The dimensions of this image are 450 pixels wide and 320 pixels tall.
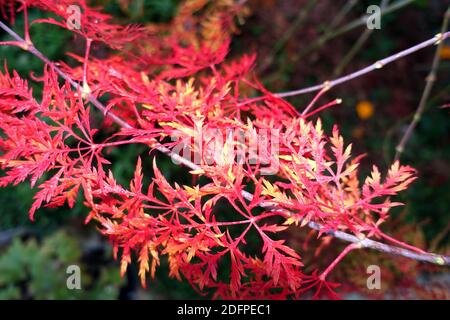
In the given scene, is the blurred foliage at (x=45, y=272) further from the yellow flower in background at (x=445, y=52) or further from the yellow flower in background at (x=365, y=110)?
the yellow flower in background at (x=445, y=52)

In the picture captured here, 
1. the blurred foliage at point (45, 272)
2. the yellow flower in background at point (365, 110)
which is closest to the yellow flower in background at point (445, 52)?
the yellow flower in background at point (365, 110)

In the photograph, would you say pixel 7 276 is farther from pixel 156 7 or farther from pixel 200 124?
pixel 200 124

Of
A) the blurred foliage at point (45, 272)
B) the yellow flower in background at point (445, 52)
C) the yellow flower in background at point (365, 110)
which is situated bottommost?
the blurred foliage at point (45, 272)

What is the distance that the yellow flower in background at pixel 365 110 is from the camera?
8.02 ft

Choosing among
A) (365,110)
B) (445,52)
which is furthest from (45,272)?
(445,52)

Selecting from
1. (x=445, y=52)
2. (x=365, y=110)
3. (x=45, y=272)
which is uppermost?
(x=445, y=52)

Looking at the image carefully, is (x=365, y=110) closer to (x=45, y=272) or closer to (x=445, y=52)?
(x=445, y=52)

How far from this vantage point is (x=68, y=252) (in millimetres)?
1991

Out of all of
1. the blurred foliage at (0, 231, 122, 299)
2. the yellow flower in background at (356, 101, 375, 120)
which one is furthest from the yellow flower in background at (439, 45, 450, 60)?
the blurred foliage at (0, 231, 122, 299)

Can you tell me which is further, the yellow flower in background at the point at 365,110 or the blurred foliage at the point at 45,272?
the yellow flower in background at the point at 365,110

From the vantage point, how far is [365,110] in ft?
8.01

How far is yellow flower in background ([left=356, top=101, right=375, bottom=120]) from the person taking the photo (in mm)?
2445
